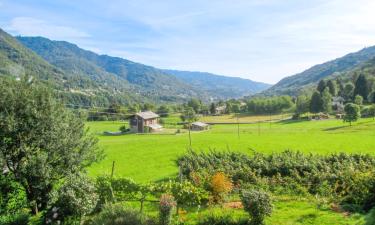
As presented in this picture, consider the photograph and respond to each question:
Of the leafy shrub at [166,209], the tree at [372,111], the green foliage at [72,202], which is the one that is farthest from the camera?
the tree at [372,111]

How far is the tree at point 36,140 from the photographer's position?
18.4 m

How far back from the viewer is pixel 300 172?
81.2 ft

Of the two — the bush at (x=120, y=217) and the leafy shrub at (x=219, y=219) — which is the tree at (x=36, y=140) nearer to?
the bush at (x=120, y=217)

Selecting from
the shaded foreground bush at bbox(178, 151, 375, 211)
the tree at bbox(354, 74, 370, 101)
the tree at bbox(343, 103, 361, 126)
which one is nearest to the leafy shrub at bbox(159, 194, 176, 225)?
the shaded foreground bush at bbox(178, 151, 375, 211)


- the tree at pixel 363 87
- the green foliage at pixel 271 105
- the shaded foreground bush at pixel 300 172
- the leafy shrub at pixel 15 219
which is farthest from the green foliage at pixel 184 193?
the green foliage at pixel 271 105

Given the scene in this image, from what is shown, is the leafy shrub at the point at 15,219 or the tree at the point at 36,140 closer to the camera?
the leafy shrub at the point at 15,219

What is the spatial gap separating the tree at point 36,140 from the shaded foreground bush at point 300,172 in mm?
8157

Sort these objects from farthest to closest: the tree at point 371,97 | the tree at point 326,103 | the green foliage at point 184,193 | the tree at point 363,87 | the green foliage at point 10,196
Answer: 1. the tree at point 363,87
2. the tree at point 326,103
3. the tree at point 371,97
4. the green foliage at point 10,196
5. the green foliage at point 184,193

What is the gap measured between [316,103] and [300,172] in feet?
344

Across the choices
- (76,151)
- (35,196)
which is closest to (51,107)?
(76,151)

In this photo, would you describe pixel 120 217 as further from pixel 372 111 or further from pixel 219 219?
pixel 372 111

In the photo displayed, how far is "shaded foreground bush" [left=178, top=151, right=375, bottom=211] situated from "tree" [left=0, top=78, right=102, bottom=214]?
8157mm

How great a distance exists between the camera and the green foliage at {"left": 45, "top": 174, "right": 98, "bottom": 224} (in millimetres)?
16578

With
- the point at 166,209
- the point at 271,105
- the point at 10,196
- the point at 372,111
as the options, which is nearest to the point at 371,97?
the point at 372,111
